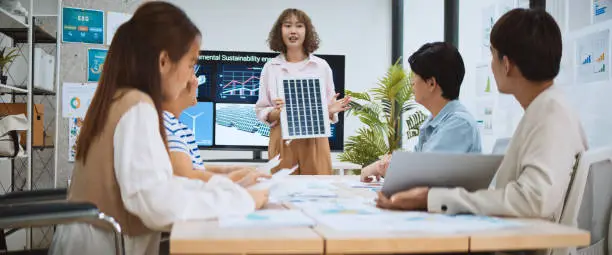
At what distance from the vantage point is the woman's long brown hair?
144 cm

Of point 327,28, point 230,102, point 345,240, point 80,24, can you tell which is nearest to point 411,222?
point 345,240

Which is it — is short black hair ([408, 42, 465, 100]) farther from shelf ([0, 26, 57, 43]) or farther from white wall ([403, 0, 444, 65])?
shelf ([0, 26, 57, 43])

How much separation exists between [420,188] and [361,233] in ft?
1.34

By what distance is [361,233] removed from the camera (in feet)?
3.42

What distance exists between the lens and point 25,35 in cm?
473

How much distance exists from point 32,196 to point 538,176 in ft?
4.76

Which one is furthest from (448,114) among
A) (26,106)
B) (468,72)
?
(26,106)

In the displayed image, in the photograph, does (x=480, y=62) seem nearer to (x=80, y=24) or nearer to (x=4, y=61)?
(x=80, y=24)

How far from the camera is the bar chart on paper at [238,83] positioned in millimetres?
5188

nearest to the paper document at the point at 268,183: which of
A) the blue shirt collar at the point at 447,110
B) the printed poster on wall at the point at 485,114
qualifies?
the blue shirt collar at the point at 447,110

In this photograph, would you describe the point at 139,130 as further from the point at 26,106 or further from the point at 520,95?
the point at 26,106

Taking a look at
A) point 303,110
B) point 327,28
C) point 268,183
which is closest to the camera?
point 268,183

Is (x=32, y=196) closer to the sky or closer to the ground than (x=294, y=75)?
closer to the ground

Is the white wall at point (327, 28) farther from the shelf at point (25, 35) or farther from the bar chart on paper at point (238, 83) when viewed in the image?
the shelf at point (25, 35)
